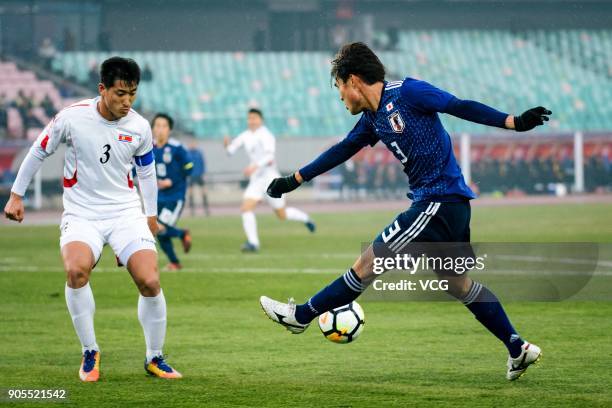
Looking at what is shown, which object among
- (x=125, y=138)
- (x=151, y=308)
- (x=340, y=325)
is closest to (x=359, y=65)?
(x=125, y=138)

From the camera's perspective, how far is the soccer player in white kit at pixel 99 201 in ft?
23.7

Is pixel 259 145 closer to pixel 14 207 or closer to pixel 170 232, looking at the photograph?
pixel 170 232

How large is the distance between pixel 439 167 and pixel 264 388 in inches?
69.2

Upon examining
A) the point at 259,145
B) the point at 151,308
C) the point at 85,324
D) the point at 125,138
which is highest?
the point at 125,138

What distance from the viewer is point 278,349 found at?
8.78 m

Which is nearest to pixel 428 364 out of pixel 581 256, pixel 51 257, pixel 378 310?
pixel 378 310

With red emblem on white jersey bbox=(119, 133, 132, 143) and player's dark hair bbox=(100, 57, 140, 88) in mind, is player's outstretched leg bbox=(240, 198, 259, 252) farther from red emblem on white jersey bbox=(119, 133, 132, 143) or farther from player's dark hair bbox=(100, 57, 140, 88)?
player's dark hair bbox=(100, 57, 140, 88)

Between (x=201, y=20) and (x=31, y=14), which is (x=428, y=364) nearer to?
(x=31, y=14)

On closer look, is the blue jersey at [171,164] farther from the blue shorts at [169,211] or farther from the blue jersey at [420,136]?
the blue jersey at [420,136]

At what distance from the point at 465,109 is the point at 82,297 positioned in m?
2.76

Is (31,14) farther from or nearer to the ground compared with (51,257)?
farther from the ground

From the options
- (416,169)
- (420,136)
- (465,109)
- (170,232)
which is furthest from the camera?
(170,232)

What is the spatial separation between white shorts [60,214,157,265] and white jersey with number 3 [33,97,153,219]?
51 millimetres

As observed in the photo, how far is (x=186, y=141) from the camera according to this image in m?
37.4
